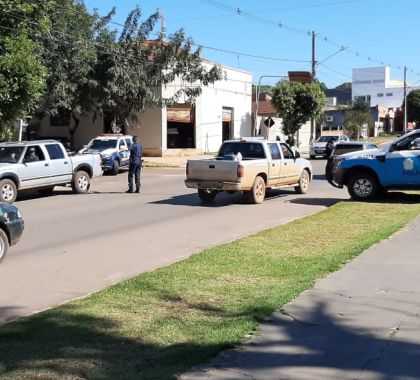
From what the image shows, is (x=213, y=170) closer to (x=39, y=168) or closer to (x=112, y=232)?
(x=112, y=232)

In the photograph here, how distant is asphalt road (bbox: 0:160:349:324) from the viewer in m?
7.45

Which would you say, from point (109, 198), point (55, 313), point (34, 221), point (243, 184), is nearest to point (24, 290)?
point (55, 313)

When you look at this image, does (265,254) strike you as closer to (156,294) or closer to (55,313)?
(156,294)

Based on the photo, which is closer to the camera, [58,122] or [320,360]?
[320,360]

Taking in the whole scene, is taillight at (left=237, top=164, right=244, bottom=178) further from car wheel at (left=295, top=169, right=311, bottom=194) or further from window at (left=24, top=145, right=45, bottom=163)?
window at (left=24, top=145, right=45, bottom=163)

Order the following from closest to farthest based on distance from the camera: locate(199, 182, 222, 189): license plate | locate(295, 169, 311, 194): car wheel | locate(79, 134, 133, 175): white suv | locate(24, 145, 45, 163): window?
locate(199, 182, 222, 189): license plate
locate(24, 145, 45, 163): window
locate(295, 169, 311, 194): car wheel
locate(79, 134, 133, 175): white suv

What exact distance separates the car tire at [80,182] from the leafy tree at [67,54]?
29.1ft

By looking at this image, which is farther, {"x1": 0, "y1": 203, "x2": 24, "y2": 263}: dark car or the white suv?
the white suv

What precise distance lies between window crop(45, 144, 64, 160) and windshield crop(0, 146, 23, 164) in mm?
980

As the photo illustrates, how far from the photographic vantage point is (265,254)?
8547mm

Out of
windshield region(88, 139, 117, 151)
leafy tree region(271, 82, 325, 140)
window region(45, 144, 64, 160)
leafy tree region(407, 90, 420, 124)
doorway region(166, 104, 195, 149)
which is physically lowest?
window region(45, 144, 64, 160)

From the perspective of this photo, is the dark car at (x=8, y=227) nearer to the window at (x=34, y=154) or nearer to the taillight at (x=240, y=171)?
the taillight at (x=240, y=171)

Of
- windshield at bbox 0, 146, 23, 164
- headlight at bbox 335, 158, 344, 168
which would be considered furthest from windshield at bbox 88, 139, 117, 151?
headlight at bbox 335, 158, 344, 168

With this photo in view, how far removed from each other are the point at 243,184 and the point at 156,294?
31.0 ft
